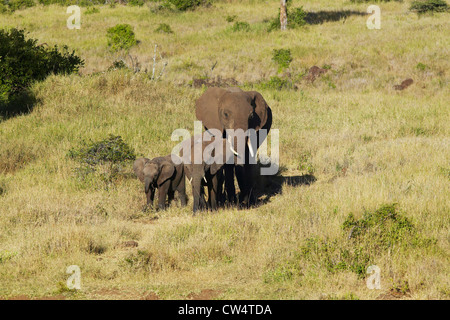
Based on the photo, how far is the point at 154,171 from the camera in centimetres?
970

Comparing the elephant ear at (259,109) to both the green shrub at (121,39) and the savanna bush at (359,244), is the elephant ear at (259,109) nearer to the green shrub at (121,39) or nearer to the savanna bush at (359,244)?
the savanna bush at (359,244)

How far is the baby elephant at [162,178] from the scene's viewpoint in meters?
9.73

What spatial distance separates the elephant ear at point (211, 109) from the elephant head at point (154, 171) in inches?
39.2

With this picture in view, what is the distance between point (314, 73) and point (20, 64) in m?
11.0

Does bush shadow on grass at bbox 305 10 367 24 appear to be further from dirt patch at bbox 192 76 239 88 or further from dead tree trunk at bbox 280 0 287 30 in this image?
dirt patch at bbox 192 76 239 88

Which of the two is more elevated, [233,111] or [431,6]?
[431,6]

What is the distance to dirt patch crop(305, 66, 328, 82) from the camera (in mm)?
22094

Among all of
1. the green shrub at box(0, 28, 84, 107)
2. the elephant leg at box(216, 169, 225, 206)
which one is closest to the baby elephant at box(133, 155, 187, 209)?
the elephant leg at box(216, 169, 225, 206)

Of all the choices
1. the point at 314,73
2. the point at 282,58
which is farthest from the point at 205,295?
the point at 282,58

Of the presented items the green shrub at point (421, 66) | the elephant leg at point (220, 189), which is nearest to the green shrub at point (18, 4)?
the green shrub at point (421, 66)

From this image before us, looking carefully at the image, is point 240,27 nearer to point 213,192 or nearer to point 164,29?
point 164,29

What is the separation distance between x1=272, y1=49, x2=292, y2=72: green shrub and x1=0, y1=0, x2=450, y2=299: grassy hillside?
278mm

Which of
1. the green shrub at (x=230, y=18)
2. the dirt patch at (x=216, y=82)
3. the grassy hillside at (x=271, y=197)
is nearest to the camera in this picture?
the grassy hillside at (x=271, y=197)

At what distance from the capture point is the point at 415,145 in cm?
1279
